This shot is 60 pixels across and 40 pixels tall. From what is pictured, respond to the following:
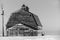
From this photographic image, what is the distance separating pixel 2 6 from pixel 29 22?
824 millimetres

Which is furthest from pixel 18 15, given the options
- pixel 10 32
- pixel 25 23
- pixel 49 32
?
pixel 49 32

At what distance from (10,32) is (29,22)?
50cm

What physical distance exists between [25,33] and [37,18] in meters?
0.49

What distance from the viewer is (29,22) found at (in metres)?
2.57

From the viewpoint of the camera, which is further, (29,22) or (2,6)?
(2,6)

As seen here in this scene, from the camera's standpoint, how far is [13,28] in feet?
8.40

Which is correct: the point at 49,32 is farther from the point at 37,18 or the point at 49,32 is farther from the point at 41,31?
the point at 37,18

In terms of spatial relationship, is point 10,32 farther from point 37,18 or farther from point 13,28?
point 37,18

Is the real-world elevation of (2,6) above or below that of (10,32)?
above

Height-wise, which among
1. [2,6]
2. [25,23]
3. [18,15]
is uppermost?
[2,6]

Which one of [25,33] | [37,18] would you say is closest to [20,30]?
[25,33]

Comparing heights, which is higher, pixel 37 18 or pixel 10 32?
pixel 37 18

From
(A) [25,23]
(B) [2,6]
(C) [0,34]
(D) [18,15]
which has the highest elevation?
(B) [2,6]

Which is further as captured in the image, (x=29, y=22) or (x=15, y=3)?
(x=15, y=3)
